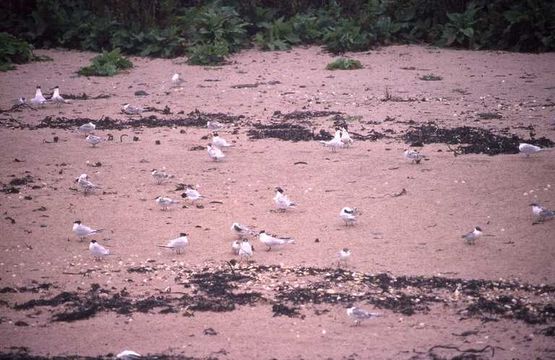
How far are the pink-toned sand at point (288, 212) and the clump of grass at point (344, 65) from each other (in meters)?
1.11

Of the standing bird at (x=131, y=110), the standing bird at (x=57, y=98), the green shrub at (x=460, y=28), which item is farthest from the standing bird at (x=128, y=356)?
the green shrub at (x=460, y=28)

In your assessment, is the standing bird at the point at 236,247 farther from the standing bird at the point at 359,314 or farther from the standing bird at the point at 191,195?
the standing bird at the point at 359,314

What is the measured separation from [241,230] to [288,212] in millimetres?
1127

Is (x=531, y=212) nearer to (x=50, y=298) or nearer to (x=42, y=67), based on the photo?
(x=50, y=298)

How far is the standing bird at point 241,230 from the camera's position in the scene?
980cm

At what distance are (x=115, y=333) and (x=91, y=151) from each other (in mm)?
6317

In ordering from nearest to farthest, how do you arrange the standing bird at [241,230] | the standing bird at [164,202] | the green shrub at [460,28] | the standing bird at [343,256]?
the standing bird at [343,256]
the standing bird at [241,230]
the standing bird at [164,202]
the green shrub at [460,28]

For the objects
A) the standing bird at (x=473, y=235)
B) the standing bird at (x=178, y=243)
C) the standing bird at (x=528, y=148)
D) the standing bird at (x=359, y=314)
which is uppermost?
the standing bird at (x=528, y=148)

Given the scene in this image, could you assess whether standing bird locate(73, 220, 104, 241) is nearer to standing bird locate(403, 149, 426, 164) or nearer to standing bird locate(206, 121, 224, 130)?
standing bird locate(403, 149, 426, 164)

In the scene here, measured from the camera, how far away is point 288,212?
425 inches

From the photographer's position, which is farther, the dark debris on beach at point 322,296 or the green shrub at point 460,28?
the green shrub at point 460,28

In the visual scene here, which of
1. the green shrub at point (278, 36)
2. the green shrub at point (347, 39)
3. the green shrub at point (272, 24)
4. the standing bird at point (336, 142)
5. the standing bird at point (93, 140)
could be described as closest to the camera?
the standing bird at point (336, 142)

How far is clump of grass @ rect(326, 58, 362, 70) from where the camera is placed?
1906 cm

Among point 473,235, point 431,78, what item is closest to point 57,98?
point 431,78
